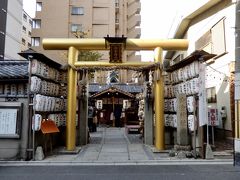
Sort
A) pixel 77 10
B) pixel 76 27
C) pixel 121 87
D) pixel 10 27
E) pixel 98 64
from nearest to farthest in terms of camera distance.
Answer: pixel 98 64, pixel 10 27, pixel 121 87, pixel 76 27, pixel 77 10

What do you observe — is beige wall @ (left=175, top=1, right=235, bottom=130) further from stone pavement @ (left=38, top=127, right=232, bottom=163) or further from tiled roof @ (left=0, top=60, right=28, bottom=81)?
tiled roof @ (left=0, top=60, right=28, bottom=81)

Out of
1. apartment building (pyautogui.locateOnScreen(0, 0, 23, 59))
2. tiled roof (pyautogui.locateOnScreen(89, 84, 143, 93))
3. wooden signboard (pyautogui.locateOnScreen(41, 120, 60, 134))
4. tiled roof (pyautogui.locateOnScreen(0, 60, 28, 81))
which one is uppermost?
apartment building (pyautogui.locateOnScreen(0, 0, 23, 59))

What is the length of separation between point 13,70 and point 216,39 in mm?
13206

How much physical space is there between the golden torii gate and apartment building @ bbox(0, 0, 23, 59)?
18675mm

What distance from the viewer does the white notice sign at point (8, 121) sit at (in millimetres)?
13024

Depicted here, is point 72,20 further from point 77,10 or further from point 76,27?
point 77,10

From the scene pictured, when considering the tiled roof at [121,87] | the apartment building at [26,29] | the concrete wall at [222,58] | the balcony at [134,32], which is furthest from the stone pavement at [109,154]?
the apartment building at [26,29]

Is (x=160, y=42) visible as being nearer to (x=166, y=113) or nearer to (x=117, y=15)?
(x=166, y=113)

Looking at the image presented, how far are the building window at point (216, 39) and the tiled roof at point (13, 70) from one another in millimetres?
11982

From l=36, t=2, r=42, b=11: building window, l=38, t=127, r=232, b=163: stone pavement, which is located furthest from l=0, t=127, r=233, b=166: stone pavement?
l=36, t=2, r=42, b=11: building window

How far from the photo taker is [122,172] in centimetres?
1048

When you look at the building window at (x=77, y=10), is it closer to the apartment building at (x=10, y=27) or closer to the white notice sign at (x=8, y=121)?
the apartment building at (x=10, y=27)

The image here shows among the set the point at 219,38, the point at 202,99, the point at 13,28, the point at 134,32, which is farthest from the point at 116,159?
the point at 134,32

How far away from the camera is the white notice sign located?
1302cm
